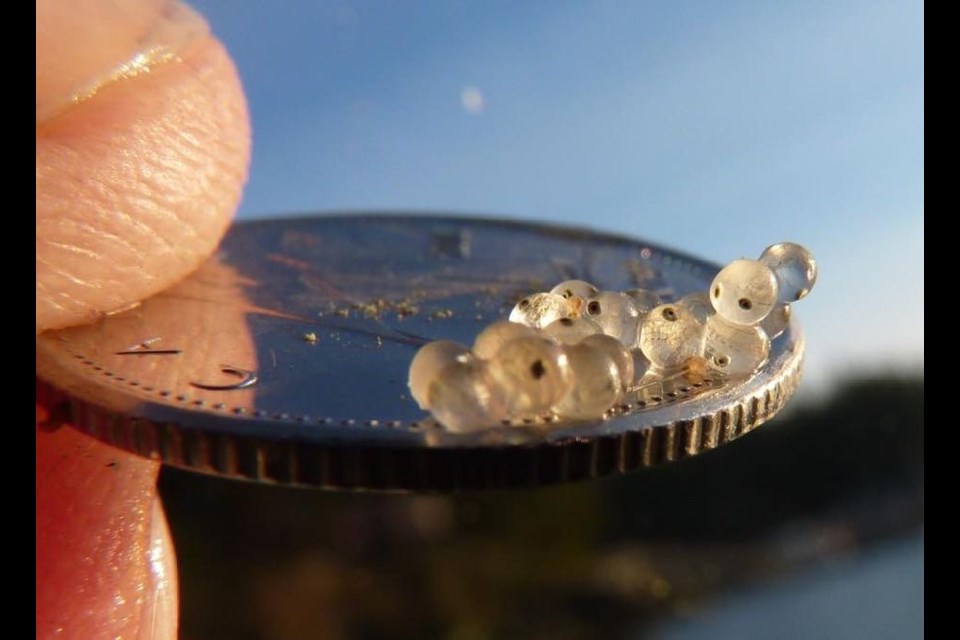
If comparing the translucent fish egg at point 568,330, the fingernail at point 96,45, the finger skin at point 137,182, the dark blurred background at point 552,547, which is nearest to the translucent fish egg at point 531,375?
the translucent fish egg at point 568,330

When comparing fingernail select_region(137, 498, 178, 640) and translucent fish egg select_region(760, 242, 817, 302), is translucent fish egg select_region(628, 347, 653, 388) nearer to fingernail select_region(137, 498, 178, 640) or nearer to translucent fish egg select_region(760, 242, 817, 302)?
translucent fish egg select_region(760, 242, 817, 302)

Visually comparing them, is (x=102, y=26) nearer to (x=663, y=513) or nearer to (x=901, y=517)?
(x=663, y=513)

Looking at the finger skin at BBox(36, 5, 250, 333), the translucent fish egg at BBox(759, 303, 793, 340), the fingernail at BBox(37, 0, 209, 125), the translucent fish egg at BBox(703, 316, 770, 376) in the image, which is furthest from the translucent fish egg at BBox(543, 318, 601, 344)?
the fingernail at BBox(37, 0, 209, 125)

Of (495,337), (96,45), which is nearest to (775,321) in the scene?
(495,337)

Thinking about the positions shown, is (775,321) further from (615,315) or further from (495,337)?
(495,337)

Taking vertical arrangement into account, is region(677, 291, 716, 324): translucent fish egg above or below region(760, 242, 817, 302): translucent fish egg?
below

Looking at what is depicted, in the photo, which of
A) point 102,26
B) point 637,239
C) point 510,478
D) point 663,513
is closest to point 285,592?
point 663,513

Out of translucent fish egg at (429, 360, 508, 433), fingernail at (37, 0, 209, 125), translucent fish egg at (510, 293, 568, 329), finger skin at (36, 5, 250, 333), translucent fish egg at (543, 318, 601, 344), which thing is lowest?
translucent fish egg at (429, 360, 508, 433)
